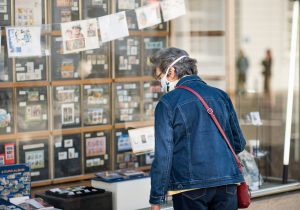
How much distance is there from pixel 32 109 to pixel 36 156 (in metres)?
0.38

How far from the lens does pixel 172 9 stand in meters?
7.18

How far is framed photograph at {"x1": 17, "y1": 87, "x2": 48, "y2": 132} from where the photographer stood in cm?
634

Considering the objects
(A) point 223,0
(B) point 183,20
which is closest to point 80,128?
(B) point 183,20

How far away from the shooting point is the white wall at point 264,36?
34750mm

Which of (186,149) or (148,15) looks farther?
(148,15)

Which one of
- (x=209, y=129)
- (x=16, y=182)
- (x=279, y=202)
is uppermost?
(x=209, y=129)

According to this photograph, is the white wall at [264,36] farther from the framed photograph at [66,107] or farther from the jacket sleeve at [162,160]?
the jacket sleeve at [162,160]

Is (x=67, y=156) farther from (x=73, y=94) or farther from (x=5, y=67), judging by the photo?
(x=5, y=67)

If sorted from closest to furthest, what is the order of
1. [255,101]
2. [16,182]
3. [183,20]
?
[16,182] → [183,20] → [255,101]

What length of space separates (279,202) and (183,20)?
192 centimetres

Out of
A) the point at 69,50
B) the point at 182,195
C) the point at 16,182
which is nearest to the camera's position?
the point at 182,195

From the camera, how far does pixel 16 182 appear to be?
6.10 metres

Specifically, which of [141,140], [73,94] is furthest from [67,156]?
[141,140]

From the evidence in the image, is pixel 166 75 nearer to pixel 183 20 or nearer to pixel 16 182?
pixel 16 182
